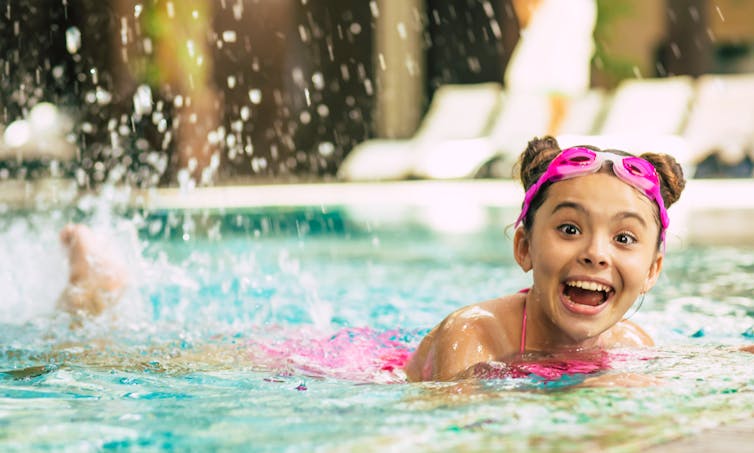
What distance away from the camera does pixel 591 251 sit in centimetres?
247

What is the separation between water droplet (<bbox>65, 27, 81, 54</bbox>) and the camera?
683 inches

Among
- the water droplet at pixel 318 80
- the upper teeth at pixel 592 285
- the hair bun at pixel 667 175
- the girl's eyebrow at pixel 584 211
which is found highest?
the water droplet at pixel 318 80

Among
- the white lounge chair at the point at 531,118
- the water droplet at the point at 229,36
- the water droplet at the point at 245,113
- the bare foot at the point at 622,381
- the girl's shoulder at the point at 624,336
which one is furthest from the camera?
the water droplet at the point at 245,113

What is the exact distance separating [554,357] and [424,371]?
0.32 m

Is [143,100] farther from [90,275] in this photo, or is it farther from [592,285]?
[592,285]

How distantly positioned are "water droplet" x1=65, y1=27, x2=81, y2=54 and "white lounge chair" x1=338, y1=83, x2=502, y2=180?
18.2 feet

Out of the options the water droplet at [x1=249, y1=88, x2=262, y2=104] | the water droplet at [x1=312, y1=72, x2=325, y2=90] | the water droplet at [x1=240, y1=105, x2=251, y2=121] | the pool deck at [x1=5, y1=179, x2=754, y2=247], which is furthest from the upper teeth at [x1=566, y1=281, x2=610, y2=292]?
the water droplet at [x1=312, y1=72, x2=325, y2=90]

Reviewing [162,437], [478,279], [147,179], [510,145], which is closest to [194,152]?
[147,179]

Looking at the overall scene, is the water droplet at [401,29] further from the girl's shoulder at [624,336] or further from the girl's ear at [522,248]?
the girl's ear at [522,248]

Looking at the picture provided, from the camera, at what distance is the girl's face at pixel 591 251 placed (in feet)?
8.21

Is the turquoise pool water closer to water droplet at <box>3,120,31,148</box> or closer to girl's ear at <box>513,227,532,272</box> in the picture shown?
girl's ear at <box>513,227,532,272</box>

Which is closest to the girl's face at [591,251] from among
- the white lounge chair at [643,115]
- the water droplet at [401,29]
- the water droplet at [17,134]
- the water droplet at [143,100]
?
the white lounge chair at [643,115]

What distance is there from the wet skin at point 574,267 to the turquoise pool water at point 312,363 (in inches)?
6.2

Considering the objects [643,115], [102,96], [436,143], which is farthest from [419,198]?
[102,96]
